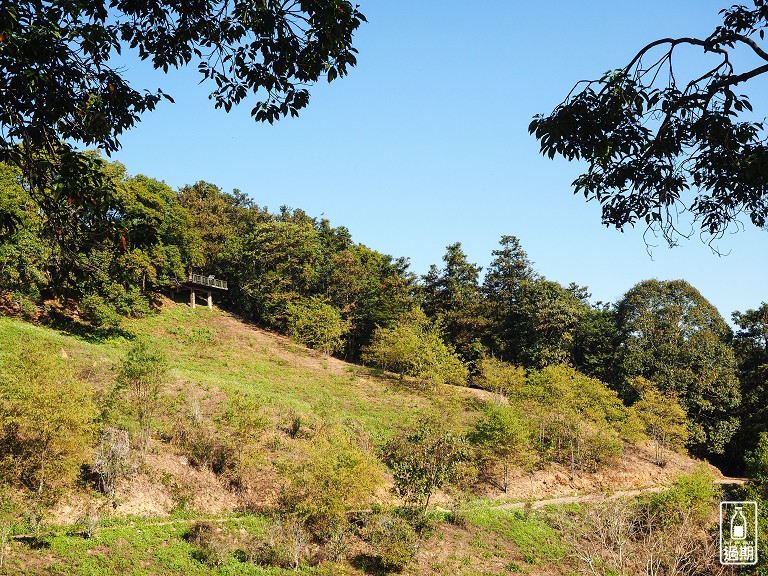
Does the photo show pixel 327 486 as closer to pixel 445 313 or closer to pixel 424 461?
pixel 424 461

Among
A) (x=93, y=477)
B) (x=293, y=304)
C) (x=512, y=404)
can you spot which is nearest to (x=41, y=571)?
(x=93, y=477)

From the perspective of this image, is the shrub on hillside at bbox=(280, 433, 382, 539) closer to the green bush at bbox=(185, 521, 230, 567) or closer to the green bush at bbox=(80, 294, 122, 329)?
the green bush at bbox=(185, 521, 230, 567)

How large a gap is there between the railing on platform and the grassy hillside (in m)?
14.5

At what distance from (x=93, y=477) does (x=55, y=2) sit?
2064 centimetres

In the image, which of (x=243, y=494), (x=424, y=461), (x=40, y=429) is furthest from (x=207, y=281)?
(x=40, y=429)

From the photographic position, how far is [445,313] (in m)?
56.2

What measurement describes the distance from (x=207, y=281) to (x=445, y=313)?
2461 cm

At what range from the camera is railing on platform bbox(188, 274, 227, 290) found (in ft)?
177

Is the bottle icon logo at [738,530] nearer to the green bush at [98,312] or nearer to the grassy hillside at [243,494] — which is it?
the grassy hillside at [243,494]

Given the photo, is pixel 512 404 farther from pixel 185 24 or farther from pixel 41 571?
pixel 185 24

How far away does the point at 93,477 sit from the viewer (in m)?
20.9

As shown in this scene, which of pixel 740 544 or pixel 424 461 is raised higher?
pixel 424 461

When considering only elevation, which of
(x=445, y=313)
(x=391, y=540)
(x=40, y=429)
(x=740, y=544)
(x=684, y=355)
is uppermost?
(x=445, y=313)

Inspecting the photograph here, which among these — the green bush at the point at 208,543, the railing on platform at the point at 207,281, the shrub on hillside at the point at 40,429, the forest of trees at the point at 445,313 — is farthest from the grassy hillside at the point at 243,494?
the railing on platform at the point at 207,281
